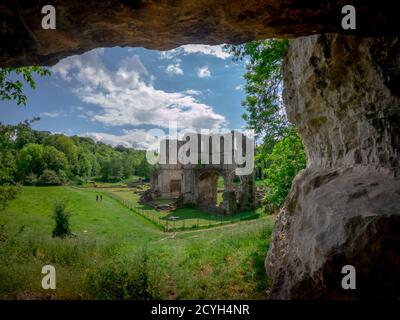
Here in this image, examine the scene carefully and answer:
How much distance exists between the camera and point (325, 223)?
4.87m

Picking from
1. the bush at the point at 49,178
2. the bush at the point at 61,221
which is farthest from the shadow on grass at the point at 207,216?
the bush at the point at 49,178

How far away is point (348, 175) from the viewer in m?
5.54

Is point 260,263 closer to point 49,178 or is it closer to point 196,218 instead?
point 196,218

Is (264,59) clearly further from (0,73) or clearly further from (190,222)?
(190,222)

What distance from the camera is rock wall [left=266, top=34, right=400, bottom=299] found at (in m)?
3.73

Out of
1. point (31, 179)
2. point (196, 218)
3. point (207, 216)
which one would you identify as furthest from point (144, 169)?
point (196, 218)

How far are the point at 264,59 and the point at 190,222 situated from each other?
68.2 feet

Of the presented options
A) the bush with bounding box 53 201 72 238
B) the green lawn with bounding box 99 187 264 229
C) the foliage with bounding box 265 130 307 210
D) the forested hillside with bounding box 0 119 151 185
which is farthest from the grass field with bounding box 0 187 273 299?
the green lawn with bounding box 99 187 264 229

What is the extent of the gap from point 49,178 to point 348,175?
43774mm

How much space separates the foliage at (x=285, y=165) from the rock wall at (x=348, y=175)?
5.47 meters

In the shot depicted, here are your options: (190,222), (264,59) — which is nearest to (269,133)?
(264,59)

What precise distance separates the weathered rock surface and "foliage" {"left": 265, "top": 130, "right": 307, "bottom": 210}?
32.2 feet

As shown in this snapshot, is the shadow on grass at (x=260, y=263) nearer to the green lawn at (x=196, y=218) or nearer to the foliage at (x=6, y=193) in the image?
the foliage at (x=6, y=193)

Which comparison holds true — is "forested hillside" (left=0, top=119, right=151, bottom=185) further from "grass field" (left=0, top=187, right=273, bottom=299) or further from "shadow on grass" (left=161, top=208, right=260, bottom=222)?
"shadow on grass" (left=161, top=208, right=260, bottom=222)
